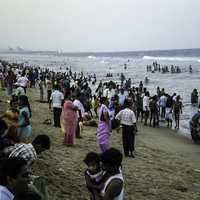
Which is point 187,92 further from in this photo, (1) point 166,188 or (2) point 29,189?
(2) point 29,189

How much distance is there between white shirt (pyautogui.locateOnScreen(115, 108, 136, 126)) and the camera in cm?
1135

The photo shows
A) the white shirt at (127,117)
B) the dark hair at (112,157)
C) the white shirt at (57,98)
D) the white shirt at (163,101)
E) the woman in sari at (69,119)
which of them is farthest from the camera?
the white shirt at (163,101)

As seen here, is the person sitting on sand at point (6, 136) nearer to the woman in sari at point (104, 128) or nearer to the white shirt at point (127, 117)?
the woman in sari at point (104, 128)

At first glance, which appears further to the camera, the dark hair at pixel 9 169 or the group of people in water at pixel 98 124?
the group of people in water at pixel 98 124

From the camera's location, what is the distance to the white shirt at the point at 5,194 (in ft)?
13.0

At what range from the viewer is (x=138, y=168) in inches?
441

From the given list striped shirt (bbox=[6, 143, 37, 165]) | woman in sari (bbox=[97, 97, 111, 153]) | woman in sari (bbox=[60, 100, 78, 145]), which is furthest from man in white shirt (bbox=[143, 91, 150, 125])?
striped shirt (bbox=[6, 143, 37, 165])

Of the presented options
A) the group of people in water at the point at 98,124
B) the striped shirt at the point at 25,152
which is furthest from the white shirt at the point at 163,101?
the striped shirt at the point at 25,152

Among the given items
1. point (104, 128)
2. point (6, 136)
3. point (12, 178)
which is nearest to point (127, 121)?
point (104, 128)

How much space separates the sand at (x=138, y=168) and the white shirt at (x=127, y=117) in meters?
1.02

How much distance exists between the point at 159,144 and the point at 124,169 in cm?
575

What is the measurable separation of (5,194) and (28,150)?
5.74 feet

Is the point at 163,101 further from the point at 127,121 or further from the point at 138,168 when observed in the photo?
the point at 138,168

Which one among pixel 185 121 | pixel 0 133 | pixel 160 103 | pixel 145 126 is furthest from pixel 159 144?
pixel 0 133
